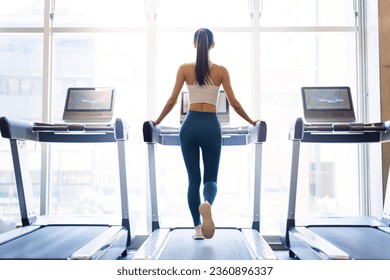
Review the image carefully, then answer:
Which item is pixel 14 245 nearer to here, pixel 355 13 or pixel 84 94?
pixel 84 94

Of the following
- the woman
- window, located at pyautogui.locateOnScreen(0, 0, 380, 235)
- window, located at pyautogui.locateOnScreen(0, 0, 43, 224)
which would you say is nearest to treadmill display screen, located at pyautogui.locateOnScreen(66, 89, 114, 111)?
window, located at pyautogui.locateOnScreen(0, 0, 380, 235)

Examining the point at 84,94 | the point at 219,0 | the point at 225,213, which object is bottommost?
the point at 225,213

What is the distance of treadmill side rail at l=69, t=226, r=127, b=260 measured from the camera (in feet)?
8.86

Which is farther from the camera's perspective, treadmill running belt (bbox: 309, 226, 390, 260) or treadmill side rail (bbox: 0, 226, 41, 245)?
treadmill side rail (bbox: 0, 226, 41, 245)

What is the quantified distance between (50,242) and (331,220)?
2719 millimetres

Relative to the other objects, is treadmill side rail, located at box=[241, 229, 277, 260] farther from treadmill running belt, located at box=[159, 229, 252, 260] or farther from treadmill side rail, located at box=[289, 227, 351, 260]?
treadmill side rail, located at box=[289, 227, 351, 260]

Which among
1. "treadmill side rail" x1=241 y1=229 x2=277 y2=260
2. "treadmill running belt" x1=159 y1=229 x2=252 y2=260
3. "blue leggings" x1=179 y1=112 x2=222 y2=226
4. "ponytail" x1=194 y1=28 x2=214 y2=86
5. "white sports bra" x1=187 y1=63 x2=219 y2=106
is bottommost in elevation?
"treadmill running belt" x1=159 y1=229 x2=252 y2=260

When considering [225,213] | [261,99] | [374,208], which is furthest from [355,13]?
[225,213]

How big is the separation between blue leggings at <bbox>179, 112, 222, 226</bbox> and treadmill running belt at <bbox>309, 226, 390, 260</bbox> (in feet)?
3.69

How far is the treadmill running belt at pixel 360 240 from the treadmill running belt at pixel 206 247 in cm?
76

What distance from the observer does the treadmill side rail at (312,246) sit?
8.78ft

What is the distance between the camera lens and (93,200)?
4688 millimetres

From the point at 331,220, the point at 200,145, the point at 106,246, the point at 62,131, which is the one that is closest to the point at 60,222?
the point at 62,131

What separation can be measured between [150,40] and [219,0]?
1.04 meters
